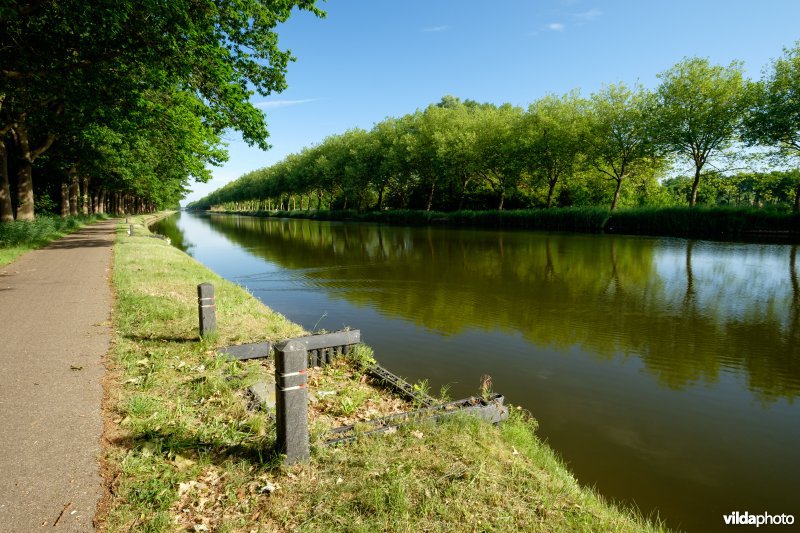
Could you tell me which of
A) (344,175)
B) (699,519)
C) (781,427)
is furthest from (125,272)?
(344,175)

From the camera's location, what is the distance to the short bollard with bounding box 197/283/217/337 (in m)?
7.57

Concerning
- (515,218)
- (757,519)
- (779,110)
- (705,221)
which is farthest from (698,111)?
(757,519)

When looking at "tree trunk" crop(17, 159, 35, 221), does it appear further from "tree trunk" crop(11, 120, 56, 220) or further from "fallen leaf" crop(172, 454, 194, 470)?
"fallen leaf" crop(172, 454, 194, 470)

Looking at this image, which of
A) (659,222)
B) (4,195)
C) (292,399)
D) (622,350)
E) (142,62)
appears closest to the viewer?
(292,399)

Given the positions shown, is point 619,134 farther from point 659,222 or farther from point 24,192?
point 24,192

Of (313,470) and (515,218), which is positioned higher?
(515,218)

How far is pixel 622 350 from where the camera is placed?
31.9 ft

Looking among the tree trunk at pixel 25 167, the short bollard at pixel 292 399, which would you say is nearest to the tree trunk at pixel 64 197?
the tree trunk at pixel 25 167

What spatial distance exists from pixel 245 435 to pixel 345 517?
5.73 feet

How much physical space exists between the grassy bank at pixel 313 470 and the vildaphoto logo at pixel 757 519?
45.2 inches

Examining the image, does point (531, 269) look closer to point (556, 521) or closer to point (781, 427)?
point (781, 427)

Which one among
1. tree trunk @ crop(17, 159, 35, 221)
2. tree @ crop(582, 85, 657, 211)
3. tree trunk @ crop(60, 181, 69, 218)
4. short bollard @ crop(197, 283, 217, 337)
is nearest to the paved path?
short bollard @ crop(197, 283, 217, 337)

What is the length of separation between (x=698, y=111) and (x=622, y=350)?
138 feet

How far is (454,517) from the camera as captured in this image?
371 cm
